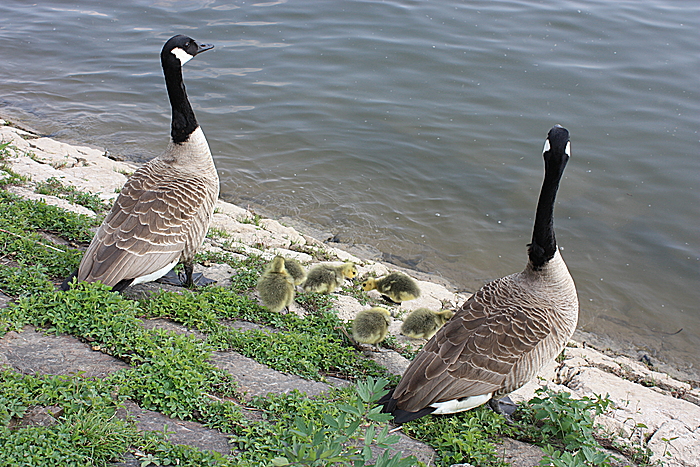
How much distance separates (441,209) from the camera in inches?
415

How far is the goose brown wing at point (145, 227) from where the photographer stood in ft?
15.8

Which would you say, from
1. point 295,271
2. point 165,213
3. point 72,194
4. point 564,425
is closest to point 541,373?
point 564,425

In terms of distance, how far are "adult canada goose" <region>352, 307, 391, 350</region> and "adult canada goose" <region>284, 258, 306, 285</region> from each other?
1108mm

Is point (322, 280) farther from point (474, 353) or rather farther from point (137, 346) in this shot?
point (137, 346)

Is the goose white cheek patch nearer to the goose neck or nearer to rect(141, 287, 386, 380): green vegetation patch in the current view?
rect(141, 287, 386, 380): green vegetation patch

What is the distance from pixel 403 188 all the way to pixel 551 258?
643cm

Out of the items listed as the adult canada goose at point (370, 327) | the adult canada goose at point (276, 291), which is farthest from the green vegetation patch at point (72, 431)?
the adult canada goose at point (370, 327)

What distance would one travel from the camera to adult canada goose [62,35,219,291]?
4.86 m

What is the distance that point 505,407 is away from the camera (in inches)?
183

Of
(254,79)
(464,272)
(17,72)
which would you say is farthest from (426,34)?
(17,72)

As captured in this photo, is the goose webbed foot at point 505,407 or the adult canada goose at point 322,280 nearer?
the goose webbed foot at point 505,407

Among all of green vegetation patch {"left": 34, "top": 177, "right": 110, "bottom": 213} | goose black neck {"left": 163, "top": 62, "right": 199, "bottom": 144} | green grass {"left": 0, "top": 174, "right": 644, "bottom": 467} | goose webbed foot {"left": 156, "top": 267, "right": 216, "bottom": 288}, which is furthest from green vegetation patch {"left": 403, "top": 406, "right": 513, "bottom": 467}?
green vegetation patch {"left": 34, "top": 177, "right": 110, "bottom": 213}

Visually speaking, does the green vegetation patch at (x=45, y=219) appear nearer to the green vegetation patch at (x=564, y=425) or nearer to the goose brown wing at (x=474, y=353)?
the goose brown wing at (x=474, y=353)

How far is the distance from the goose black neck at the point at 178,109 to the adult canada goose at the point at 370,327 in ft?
9.42
